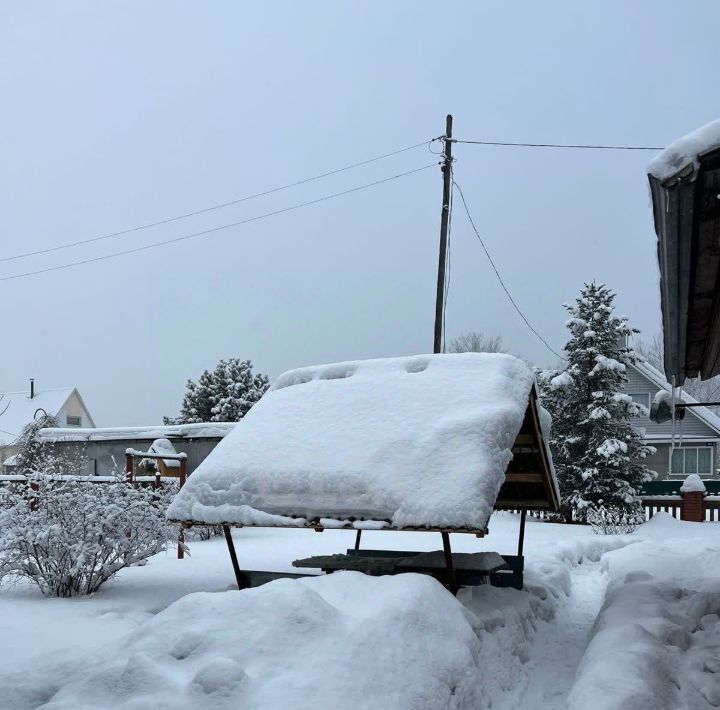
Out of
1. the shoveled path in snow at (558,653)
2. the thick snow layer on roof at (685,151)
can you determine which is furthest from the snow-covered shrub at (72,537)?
the thick snow layer on roof at (685,151)

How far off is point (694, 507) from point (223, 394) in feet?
67.8

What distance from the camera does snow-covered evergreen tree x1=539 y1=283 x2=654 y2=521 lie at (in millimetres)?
20891

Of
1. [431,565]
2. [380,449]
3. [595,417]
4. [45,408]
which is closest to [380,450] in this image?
[380,449]

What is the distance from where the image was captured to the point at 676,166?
383cm

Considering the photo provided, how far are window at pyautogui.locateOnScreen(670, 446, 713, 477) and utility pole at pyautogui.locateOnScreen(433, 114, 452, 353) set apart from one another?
1631 centimetres

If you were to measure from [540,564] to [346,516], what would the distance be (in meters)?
5.39

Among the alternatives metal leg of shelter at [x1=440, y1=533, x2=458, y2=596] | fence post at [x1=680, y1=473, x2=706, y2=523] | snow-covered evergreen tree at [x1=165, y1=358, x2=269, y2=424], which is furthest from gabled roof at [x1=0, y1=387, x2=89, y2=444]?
metal leg of shelter at [x1=440, y1=533, x2=458, y2=596]

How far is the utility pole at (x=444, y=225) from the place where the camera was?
18.5m

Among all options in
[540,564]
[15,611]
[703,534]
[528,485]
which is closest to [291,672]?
[15,611]

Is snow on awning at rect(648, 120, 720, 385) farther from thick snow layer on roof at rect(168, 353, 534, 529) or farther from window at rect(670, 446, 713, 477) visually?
window at rect(670, 446, 713, 477)

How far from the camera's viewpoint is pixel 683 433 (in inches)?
1164

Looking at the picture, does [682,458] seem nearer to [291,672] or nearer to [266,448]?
[266,448]

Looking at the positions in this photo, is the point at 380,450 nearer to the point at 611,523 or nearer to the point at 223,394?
the point at 611,523

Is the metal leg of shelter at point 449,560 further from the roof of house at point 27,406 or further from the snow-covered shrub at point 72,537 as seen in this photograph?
the roof of house at point 27,406
